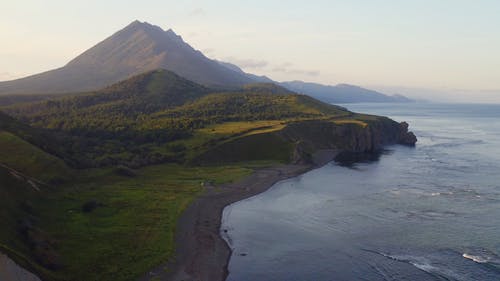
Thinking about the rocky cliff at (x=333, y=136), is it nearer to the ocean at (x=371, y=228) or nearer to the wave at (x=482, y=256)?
the ocean at (x=371, y=228)


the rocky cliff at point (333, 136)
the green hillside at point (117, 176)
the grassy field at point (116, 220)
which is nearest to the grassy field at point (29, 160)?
the green hillside at point (117, 176)

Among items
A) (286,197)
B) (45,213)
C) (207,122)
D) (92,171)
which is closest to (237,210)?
(286,197)

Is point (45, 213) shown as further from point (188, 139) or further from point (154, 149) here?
point (188, 139)

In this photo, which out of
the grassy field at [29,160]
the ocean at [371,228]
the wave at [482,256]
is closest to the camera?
the ocean at [371,228]

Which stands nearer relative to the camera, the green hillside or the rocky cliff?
the green hillside

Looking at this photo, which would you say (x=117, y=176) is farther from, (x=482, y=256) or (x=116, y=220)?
(x=482, y=256)

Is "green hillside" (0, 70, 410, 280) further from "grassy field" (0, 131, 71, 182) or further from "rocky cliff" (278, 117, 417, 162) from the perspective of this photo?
"rocky cliff" (278, 117, 417, 162)

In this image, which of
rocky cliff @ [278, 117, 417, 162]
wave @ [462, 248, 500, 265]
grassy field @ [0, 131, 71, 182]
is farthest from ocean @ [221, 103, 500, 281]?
rocky cliff @ [278, 117, 417, 162]
